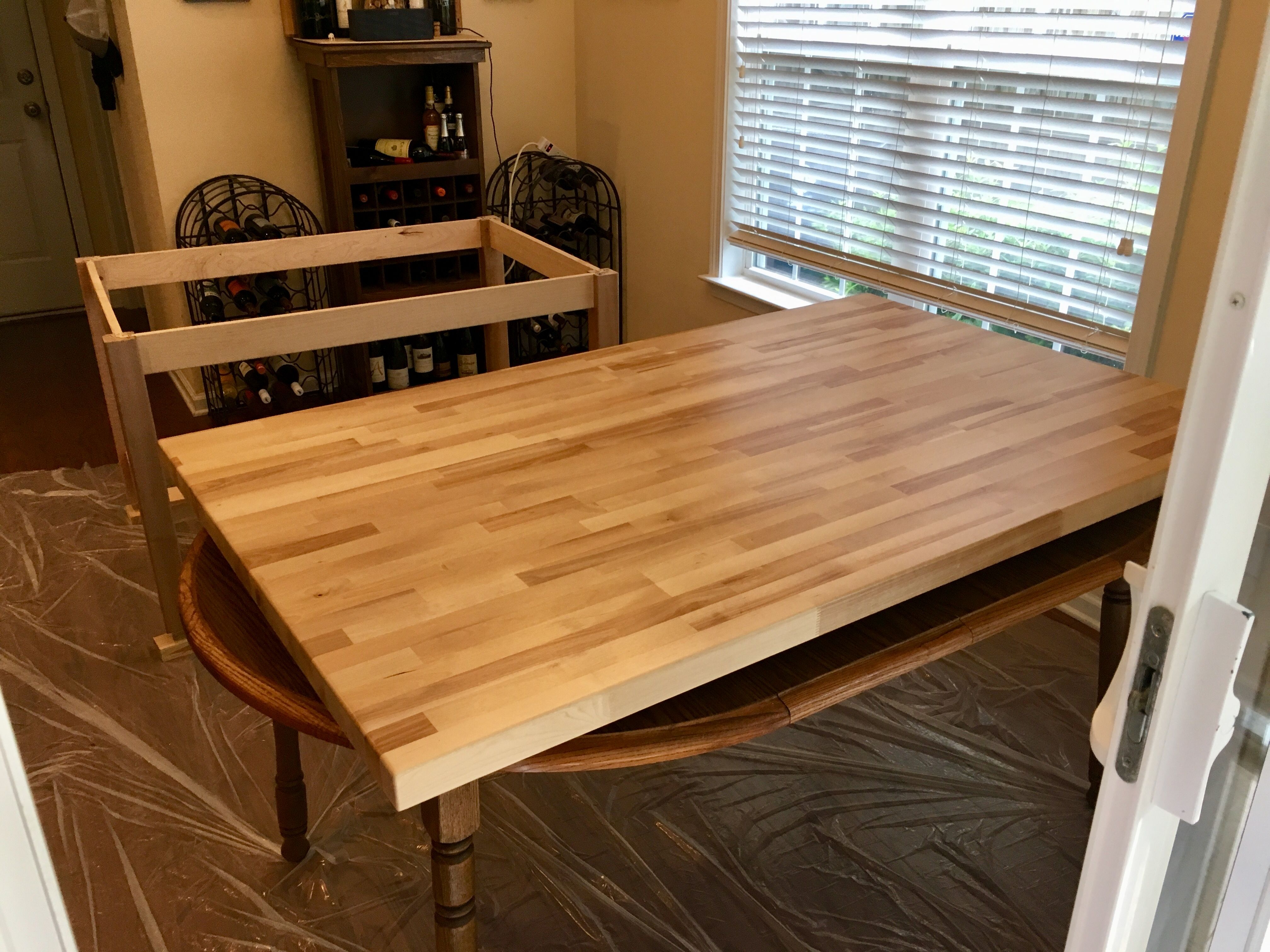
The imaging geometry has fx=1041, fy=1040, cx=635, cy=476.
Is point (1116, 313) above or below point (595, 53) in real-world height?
below

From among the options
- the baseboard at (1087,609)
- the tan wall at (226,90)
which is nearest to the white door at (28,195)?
the tan wall at (226,90)

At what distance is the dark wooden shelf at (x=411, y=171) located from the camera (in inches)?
138

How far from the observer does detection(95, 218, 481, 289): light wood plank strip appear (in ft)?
7.97

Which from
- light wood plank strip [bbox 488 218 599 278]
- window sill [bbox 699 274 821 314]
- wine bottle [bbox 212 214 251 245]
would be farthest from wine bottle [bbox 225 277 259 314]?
window sill [bbox 699 274 821 314]

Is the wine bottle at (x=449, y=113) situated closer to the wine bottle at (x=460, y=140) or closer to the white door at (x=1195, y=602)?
the wine bottle at (x=460, y=140)

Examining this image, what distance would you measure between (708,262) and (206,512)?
2591 millimetres

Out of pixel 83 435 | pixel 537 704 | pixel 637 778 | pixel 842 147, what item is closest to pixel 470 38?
pixel 842 147

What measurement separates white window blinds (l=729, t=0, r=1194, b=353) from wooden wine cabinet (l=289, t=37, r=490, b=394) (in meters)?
0.97

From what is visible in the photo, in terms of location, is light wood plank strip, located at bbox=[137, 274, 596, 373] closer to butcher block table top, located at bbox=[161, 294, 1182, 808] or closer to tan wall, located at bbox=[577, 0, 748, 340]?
butcher block table top, located at bbox=[161, 294, 1182, 808]

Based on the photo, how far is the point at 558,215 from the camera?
405 centimetres

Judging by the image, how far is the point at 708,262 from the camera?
3.62 m

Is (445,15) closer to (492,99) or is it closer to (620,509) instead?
(492,99)

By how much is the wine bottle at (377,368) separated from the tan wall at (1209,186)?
2.54 meters

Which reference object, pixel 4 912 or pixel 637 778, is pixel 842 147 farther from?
pixel 4 912
